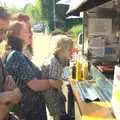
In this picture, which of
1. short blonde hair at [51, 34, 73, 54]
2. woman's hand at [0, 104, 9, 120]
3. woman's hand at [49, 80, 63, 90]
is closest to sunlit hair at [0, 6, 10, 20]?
woman's hand at [0, 104, 9, 120]

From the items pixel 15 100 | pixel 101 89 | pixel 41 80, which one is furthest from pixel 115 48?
pixel 15 100

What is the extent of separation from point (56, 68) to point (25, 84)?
22.7 inches

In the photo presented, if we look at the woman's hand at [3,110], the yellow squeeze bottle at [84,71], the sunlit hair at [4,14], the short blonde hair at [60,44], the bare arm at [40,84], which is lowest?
the yellow squeeze bottle at [84,71]

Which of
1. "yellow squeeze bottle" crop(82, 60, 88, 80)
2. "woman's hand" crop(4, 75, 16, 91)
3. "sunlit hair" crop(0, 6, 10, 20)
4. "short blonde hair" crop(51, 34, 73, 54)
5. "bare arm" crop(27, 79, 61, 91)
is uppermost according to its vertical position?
"sunlit hair" crop(0, 6, 10, 20)

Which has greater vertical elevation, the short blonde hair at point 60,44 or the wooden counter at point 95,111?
the short blonde hair at point 60,44

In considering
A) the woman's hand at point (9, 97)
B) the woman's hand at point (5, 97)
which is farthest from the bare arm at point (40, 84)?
the woman's hand at point (5, 97)

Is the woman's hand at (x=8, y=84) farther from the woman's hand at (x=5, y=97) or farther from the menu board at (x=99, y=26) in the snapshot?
the menu board at (x=99, y=26)

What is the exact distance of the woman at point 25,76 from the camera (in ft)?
13.7

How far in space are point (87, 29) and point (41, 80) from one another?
2.71 meters

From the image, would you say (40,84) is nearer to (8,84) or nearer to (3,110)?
(8,84)

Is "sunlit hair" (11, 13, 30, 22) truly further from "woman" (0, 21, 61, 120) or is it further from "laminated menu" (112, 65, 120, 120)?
"laminated menu" (112, 65, 120, 120)

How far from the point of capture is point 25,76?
4.18 meters

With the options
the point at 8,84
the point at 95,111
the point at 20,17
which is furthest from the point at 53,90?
the point at 8,84

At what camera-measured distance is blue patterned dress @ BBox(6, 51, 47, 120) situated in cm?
417
